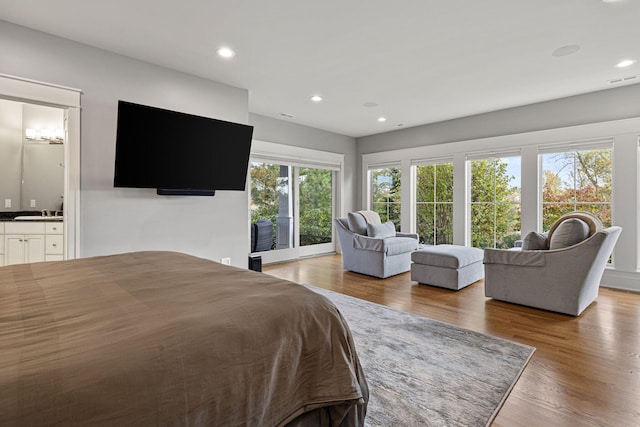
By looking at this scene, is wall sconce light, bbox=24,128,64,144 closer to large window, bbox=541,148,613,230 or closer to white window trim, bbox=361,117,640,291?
white window trim, bbox=361,117,640,291

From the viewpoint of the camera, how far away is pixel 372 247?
4.71m

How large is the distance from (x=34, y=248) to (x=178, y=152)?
215 cm

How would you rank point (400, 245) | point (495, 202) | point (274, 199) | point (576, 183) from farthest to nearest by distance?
1. point (274, 199)
2. point (495, 202)
3. point (400, 245)
4. point (576, 183)

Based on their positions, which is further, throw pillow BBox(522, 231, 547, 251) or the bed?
throw pillow BBox(522, 231, 547, 251)

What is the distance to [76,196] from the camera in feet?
9.59

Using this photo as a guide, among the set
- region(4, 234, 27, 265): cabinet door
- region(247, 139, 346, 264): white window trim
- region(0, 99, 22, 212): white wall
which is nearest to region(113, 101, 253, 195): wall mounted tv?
region(247, 139, 346, 264): white window trim

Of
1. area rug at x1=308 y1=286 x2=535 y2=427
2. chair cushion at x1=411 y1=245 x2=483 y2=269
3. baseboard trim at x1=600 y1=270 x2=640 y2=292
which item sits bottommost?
area rug at x1=308 y1=286 x2=535 y2=427

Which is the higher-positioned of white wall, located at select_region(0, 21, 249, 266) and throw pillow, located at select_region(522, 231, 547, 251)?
white wall, located at select_region(0, 21, 249, 266)

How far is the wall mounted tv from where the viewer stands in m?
3.02

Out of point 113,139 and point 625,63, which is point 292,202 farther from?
point 625,63

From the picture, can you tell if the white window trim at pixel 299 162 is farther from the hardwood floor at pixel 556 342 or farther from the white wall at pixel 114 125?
the hardwood floor at pixel 556 342

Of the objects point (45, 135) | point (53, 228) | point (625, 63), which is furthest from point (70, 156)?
point (625, 63)

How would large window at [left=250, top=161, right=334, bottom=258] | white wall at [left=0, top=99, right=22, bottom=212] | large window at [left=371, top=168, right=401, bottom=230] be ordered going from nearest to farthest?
white wall at [left=0, top=99, right=22, bottom=212] → large window at [left=250, top=161, right=334, bottom=258] → large window at [left=371, top=168, right=401, bottom=230]

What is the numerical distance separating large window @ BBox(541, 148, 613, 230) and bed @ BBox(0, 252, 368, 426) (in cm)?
477
